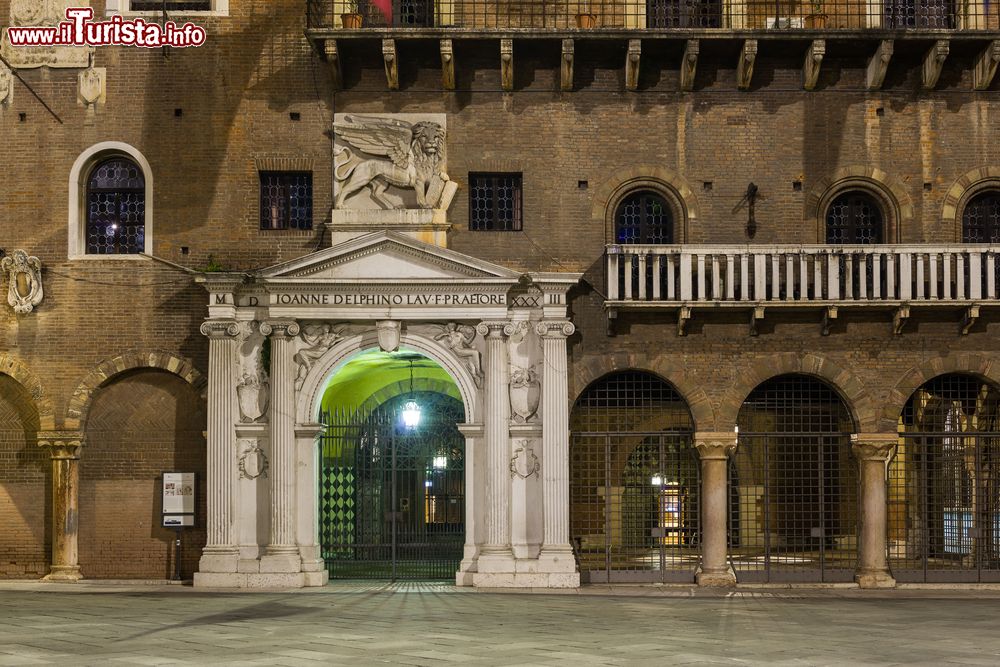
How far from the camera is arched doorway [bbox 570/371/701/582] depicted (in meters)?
25.6

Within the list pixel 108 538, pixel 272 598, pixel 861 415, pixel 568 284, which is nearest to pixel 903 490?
pixel 861 415

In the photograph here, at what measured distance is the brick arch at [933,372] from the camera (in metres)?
25.3

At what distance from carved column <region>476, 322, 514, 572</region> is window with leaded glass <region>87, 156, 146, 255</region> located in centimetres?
679

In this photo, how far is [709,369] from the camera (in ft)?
83.6

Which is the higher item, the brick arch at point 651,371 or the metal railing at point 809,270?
the metal railing at point 809,270

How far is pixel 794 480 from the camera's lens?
2603 centimetres

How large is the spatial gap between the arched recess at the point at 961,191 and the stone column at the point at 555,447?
7.29 metres

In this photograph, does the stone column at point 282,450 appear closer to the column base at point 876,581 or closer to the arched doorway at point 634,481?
the arched doorway at point 634,481

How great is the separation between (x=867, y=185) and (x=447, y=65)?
8.03m

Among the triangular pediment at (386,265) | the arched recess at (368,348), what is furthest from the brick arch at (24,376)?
the arched recess at (368,348)

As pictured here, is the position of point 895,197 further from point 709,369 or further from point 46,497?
point 46,497

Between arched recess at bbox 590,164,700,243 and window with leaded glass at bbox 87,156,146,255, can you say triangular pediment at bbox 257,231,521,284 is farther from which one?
window with leaded glass at bbox 87,156,146,255

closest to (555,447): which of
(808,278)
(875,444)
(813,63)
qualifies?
(808,278)

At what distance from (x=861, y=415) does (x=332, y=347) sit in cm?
958
